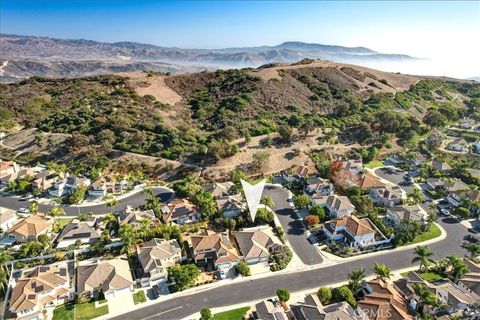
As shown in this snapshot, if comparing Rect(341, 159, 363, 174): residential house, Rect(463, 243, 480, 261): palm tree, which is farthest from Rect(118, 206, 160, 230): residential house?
Rect(463, 243, 480, 261): palm tree

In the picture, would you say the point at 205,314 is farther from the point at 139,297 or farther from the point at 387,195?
the point at 387,195

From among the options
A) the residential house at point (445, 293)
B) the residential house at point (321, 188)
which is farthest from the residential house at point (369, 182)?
the residential house at point (445, 293)

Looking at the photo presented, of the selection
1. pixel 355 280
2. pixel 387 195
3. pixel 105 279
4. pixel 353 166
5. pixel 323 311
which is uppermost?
pixel 353 166

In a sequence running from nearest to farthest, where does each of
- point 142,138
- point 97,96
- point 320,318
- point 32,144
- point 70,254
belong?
point 320,318 < point 70,254 < point 142,138 < point 32,144 < point 97,96

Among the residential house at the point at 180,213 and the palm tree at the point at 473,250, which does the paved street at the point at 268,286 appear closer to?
the palm tree at the point at 473,250

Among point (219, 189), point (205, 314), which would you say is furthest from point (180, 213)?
point (205, 314)

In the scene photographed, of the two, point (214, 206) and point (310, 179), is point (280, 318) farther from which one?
point (310, 179)

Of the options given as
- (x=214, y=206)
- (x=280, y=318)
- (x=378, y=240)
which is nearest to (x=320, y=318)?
(x=280, y=318)

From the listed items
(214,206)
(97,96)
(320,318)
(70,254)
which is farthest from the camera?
(97,96)
